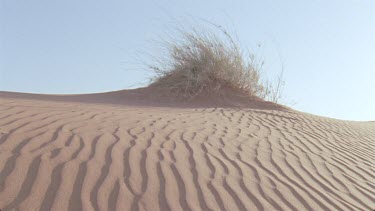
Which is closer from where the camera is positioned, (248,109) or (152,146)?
(152,146)

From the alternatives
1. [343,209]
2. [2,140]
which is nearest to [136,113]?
[2,140]

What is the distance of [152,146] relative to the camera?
552 centimetres

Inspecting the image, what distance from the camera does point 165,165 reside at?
16.3 feet

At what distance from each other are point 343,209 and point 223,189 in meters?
1.18

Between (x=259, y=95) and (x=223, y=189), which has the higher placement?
(x=259, y=95)

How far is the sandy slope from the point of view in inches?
165

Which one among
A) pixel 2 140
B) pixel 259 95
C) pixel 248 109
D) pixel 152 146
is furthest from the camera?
pixel 259 95

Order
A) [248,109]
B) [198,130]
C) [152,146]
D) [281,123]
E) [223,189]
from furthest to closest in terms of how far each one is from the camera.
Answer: [248,109]
[281,123]
[198,130]
[152,146]
[223,189]

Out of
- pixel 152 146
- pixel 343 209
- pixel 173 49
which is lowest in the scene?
pixel 343 209

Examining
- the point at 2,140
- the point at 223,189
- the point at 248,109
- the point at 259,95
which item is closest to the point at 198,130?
the point at 223,189

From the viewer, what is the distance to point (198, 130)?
22.1ft

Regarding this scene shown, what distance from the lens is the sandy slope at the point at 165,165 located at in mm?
4191

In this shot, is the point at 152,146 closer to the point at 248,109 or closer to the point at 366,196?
the point at 366,196

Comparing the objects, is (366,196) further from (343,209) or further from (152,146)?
(152,146)
